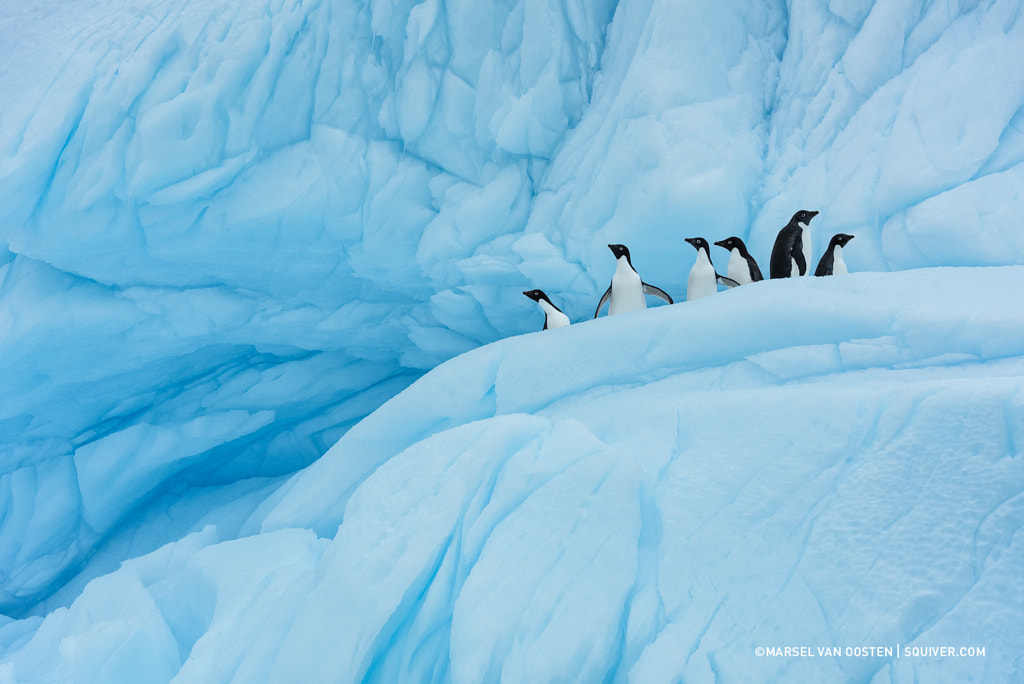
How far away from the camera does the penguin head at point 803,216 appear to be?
11.4 ft

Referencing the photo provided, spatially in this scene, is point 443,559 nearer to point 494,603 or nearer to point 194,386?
point 494,603

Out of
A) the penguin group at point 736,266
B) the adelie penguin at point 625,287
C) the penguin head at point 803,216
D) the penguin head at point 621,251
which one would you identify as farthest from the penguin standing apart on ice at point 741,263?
the penguin head at point 621,251

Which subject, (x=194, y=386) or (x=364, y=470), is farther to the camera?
(x=194, y=386)

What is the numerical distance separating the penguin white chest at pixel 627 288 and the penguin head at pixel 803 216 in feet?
2.89

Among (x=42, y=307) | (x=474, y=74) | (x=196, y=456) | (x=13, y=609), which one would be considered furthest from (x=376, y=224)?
(x=13, y=609)

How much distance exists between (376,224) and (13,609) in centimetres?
391

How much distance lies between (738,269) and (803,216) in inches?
17.6

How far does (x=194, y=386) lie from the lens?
17.0ft

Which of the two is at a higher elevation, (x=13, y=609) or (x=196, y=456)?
(x=196, y=456)

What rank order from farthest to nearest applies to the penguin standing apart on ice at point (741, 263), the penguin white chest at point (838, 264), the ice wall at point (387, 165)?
the penguin standing apart on ice at point (741, 263), the ice wall at point (387, 165), the penguin white chest at point (838, 264)

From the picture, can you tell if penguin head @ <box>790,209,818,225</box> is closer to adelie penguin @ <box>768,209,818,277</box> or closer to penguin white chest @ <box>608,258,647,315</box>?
adelie penguin @ <box>768,209,818,277</box>

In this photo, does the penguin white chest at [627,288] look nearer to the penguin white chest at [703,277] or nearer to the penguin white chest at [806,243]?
the penguin white chest at [703,277]

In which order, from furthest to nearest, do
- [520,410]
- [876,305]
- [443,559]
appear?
[520,410], [876,305], [443,559]

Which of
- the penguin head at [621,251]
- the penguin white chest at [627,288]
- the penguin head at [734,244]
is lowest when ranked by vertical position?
the penguin white chest at [627,288]
